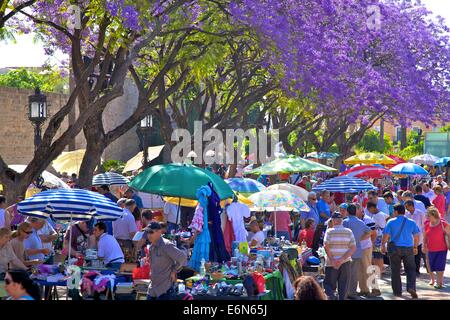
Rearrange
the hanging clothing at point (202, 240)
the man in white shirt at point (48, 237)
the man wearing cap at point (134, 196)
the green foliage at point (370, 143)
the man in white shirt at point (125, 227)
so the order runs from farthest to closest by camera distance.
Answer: the green foliage at point (370, 143), the man wearing cap at point (134, 196), the man in white shirt at point (125, 227), the man in white shirt at point (48, 237), the hanging clothing at point (202, 240)

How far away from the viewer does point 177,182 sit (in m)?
14.6

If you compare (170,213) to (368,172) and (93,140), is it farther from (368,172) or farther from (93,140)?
(368,172)

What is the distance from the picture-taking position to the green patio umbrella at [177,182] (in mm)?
14430

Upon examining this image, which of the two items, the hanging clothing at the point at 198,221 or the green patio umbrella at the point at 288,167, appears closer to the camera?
the hanging clothing at the point at 198,221

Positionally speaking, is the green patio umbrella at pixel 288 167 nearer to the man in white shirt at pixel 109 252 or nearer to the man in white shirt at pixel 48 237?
the man in white shirt at pixel 48 237

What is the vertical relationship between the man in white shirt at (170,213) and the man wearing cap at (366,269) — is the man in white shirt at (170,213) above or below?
above

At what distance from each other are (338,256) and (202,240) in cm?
197

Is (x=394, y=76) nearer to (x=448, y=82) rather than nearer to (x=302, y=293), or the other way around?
(x=448, y=82)

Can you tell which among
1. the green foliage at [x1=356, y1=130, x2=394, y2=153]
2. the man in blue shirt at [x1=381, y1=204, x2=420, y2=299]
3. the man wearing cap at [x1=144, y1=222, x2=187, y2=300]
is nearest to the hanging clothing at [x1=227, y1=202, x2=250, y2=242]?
the man in blue shirt at [x1=381, y1=204, x2=420, y2=299]

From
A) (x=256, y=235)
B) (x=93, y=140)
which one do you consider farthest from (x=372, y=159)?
(x=256, y=235)

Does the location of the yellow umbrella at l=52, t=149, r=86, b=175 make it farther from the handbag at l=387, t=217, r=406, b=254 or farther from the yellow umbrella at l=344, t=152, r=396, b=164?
the handbag at l=387, t=217, r=406, b=254

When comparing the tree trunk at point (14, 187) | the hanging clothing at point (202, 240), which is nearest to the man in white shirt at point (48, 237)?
the tree trunk at point (14, 187)
